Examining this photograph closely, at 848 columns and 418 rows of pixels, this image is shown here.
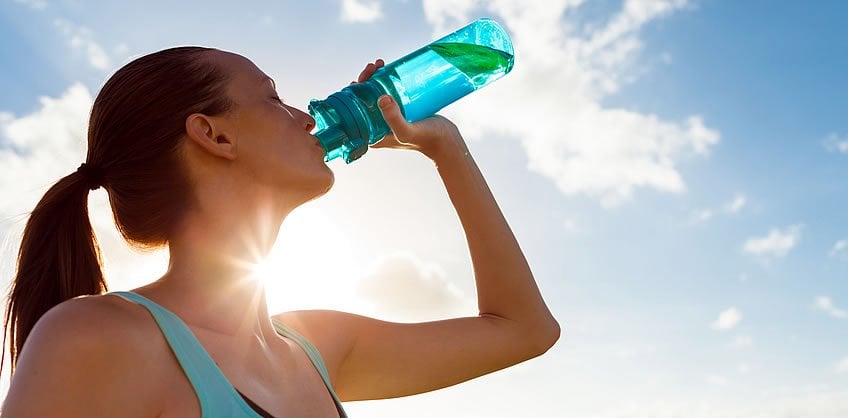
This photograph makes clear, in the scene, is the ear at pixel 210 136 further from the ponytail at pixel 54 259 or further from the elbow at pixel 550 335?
the elbow at pixel 550 335

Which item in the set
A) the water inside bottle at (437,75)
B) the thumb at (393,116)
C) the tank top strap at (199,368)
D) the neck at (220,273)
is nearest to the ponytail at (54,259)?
the neck at (220,273)

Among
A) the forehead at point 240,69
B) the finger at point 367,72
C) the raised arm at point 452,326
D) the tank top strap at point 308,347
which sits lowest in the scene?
the tank top strap at point 308,347

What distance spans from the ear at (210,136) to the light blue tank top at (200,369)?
0.49m

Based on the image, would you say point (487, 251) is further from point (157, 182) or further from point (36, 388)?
point (36, 388)

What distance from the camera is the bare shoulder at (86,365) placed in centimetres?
146

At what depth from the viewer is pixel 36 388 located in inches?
57.2

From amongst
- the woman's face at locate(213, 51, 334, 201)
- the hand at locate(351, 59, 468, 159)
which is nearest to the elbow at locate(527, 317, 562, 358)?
the hand at locate(351, 59, 468, 159)

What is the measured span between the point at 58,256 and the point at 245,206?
50 centimetres

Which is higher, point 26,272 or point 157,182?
point 157,182

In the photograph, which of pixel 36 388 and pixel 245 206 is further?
pixel 245 206

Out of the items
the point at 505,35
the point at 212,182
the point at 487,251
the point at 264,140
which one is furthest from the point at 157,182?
the point at 505,35

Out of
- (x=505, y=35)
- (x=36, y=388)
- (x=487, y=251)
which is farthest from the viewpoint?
(x=505, y=35)

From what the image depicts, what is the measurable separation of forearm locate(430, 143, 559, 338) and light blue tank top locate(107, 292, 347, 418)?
43.9 inches

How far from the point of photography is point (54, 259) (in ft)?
6.79
